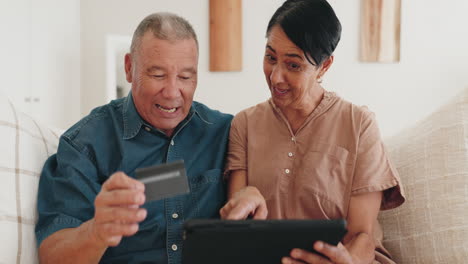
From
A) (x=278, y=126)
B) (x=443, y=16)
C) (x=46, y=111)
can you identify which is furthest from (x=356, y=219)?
(x=443, y=16)

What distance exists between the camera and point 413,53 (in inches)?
147

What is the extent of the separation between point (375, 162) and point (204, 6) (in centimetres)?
268

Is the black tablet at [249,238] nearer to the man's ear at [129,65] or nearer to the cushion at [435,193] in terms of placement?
the cushion at [435,193]

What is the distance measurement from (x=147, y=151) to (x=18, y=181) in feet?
1.13

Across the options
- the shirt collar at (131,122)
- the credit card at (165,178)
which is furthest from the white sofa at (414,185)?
the credit card at (165,178)

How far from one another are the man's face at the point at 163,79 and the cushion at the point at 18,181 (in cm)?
30

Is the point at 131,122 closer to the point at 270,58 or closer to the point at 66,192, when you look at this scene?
the point at 66,192

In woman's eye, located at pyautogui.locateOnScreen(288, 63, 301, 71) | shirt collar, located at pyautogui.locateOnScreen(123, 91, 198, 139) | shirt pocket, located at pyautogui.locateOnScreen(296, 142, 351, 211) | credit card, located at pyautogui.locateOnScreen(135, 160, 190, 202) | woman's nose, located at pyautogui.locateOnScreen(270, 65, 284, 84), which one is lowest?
shirt pocket, located at pyautogui.locateOnScreen(296, 142, 351, 211)

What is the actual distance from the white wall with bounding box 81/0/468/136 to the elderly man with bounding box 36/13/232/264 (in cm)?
224

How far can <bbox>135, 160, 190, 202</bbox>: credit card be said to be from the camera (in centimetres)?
85

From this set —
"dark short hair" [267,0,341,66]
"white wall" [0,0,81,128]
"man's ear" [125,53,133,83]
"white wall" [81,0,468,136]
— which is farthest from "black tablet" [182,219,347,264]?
"white wall" [81,0,468,136]

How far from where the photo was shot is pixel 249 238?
0.91 meters

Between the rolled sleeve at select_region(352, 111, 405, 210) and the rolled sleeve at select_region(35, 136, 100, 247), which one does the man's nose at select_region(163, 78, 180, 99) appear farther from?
the rolled sleeve at select_region(352, 111, 405, 210)

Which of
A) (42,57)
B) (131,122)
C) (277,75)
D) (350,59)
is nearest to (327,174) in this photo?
(277,75)
